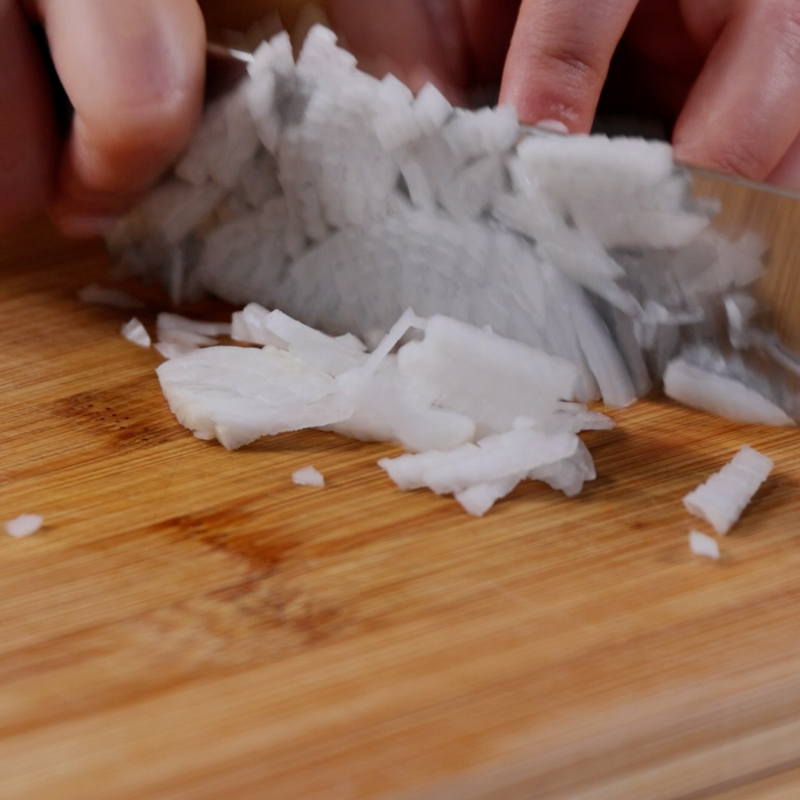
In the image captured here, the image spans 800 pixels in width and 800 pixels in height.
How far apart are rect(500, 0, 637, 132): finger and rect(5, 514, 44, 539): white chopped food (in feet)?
1.90

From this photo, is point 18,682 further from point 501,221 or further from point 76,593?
point 501,221

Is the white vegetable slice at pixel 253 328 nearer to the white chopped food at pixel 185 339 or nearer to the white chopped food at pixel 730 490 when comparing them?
the white chopped food at pixel 185 339

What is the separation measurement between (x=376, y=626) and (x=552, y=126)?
0.49 m

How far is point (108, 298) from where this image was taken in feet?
3.67

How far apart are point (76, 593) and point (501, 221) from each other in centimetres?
46

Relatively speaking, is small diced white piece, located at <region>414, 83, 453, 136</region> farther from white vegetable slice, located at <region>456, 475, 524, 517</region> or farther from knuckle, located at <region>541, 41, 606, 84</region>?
white vegetable slice, located at <region>456, 475, 524, 517</region>

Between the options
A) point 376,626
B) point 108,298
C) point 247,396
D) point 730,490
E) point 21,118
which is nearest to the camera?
point 376,626

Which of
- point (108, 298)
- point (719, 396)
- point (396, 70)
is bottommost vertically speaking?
point (108, 298)

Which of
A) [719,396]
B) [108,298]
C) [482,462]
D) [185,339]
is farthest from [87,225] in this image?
[719,396]

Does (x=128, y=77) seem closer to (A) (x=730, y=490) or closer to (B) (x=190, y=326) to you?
(B) (x=190, y=326)

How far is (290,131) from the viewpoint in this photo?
39.6 inches

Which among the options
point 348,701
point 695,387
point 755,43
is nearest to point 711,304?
point 695,387

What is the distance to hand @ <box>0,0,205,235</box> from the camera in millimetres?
930

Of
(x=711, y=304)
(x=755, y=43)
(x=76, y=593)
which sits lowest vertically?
(x=76, y=593)
